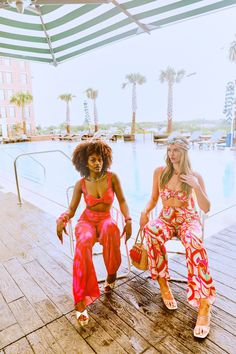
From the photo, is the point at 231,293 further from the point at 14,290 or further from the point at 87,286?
the point at 14,290

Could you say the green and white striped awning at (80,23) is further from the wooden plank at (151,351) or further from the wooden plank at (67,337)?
the wooden plank at (151,351)

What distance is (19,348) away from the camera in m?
1.35

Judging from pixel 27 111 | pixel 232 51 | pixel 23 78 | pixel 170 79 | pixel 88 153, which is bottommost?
pixel 88 153

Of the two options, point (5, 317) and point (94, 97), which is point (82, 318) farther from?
point (94, 97)

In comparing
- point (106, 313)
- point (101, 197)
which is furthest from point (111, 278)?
point (101, 197)

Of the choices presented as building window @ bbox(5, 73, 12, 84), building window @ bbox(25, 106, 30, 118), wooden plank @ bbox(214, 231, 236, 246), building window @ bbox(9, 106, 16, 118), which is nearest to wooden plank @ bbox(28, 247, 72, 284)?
wooden plank @ bbox(214, 231, 236, 246)

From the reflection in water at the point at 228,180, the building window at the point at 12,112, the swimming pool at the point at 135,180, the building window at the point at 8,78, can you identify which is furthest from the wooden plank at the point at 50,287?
the building window at the point at 8,78

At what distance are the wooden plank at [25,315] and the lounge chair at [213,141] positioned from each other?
33.7 ft

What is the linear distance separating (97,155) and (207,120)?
15.0 meters

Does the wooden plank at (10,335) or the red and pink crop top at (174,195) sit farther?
the red and pink crop top at (174,195)

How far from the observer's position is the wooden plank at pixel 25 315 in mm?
1493

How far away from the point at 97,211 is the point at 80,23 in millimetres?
2458

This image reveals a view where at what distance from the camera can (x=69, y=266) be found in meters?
2.10

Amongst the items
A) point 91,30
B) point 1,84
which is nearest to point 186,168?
point 91,30
